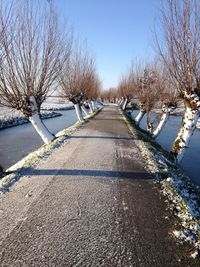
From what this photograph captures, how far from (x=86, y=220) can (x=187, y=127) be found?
9.51 m

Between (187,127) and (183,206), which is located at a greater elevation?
(183,206)

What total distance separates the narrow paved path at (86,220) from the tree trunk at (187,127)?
5.39 meters

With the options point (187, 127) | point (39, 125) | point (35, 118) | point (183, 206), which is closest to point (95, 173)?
point (183, 206)

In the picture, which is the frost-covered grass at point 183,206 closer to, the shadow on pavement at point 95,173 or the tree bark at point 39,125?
the shadow on pavement at point 95,173

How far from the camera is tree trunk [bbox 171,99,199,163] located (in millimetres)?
13147

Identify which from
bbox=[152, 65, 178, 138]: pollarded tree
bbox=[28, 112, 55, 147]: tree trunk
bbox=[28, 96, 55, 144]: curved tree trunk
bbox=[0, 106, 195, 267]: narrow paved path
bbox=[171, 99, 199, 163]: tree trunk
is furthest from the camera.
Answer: bbox=[152, 65, 178, 138]: pollarded tree

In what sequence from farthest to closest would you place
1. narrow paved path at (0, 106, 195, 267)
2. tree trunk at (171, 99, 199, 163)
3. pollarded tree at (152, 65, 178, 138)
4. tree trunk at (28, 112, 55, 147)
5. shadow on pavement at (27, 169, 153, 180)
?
pollarded tree at (152, 65, 178, 138) < tree trunk at (28, 112, 55, 147) < tree trunk at (171, 99, 199, 163) < shadow on pavement at (27, 169, 153, 180) < narrow paved path at (0, 106, 195, 267)

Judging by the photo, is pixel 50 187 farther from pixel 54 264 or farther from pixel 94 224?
pixel 54 264

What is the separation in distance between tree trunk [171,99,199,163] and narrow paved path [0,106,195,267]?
5.39 m

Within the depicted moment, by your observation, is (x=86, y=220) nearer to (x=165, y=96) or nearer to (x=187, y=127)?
(x=187, y=127)

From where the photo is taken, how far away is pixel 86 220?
5.55 meters

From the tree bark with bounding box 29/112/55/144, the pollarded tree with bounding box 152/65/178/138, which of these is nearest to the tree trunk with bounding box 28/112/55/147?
the tree bark with bounding box 29/112/55/144

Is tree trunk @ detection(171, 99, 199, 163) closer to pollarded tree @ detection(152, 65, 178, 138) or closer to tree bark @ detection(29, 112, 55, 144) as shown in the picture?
tree bark @ detection(29, 112, 55, 144)

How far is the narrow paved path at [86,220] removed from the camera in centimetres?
439
